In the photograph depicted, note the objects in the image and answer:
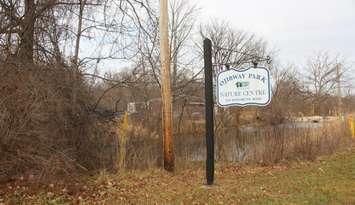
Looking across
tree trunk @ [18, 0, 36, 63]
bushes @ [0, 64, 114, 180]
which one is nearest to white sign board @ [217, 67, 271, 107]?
bushes @ [0, 64, 114, 180]

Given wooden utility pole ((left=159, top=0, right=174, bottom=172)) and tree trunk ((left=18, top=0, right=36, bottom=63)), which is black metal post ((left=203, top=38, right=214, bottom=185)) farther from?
tree trunk ((left=18, top=0, right=36, bottom=63))

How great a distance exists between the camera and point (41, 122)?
9.33 metres

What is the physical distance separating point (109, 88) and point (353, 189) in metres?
7.91

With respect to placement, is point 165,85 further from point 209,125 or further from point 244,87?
point 209,125

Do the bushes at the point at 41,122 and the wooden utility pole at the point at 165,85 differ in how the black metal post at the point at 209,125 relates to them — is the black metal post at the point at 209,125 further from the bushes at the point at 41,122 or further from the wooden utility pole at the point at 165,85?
the bushes at the point at 41,122

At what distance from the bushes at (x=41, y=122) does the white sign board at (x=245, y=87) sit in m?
3.41

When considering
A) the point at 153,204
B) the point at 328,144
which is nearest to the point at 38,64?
the point at 153,204

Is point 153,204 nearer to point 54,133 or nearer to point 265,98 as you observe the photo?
point 54,133

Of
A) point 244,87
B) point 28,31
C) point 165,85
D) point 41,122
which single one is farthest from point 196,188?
point 28,31

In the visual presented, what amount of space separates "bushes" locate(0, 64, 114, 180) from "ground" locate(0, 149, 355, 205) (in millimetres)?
397

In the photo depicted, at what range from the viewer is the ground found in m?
8.00

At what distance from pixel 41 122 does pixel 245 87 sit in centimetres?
446

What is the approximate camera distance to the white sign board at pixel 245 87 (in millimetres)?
10367

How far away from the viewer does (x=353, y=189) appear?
8.90 meters
